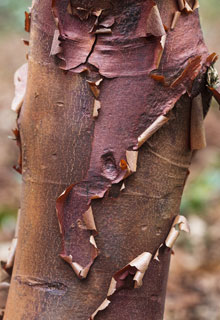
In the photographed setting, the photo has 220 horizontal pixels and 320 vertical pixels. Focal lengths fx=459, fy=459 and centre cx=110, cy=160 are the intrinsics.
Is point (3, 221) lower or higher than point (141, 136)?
lower

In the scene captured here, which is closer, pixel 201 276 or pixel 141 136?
pixel 141 136

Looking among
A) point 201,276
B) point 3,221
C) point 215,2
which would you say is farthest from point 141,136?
point 215,2

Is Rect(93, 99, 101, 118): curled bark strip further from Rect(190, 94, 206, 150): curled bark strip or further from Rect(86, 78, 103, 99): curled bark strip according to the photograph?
Rect(190, 94, 206, 150): curled bark strip

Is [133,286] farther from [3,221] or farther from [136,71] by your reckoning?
[3,221]

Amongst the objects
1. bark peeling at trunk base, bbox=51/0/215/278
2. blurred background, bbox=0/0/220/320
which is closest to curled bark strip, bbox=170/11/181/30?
bark peeling at trunk base, bbox=51/0/215/278

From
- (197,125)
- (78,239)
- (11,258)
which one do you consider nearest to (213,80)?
(197,125)

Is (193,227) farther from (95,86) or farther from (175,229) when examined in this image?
(95,86)

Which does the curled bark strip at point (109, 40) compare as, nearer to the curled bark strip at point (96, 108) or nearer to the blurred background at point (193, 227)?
the curled bark strip at point (96, 108)
